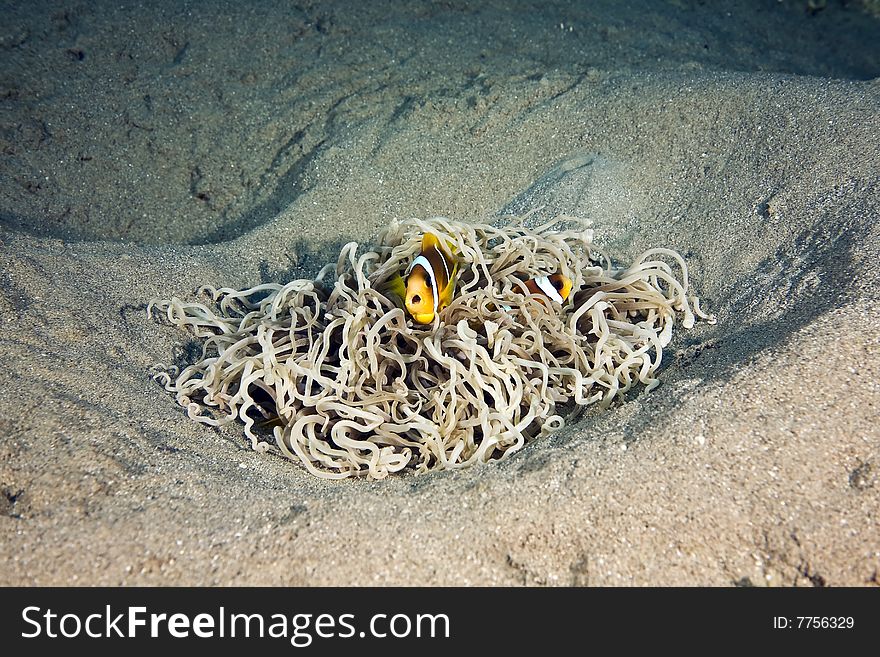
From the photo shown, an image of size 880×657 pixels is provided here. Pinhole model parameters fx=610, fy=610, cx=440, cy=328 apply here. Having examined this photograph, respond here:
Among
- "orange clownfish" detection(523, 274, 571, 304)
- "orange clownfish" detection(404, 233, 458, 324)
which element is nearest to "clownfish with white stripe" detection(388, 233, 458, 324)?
"orange clownfish" detection(404, 233, 458, 324)

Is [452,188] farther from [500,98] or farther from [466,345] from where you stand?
[466,345]

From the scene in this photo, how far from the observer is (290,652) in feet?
4.29

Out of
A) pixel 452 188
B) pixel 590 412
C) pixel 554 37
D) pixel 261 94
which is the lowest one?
pixel 590 412

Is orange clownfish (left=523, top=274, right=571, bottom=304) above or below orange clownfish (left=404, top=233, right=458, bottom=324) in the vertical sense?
above

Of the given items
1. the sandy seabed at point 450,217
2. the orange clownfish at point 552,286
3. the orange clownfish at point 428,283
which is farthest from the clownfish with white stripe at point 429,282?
the sandy seabed at point 450,217

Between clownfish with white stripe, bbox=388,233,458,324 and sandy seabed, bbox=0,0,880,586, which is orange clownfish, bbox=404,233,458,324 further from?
sandy seabed, bbox=0,0,880,586

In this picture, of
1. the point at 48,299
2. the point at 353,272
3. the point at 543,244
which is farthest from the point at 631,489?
the point at 48,299

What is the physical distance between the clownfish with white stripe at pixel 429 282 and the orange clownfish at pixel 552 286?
0.98ft

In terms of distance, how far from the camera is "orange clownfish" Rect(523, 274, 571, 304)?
6.98 ft

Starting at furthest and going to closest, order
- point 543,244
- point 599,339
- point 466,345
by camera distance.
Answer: point 543,244
point 599,339
point 466,345

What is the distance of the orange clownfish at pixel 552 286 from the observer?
83.7 inches

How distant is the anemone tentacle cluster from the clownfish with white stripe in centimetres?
8

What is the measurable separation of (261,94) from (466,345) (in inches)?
118

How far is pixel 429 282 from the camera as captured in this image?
6.09ft
